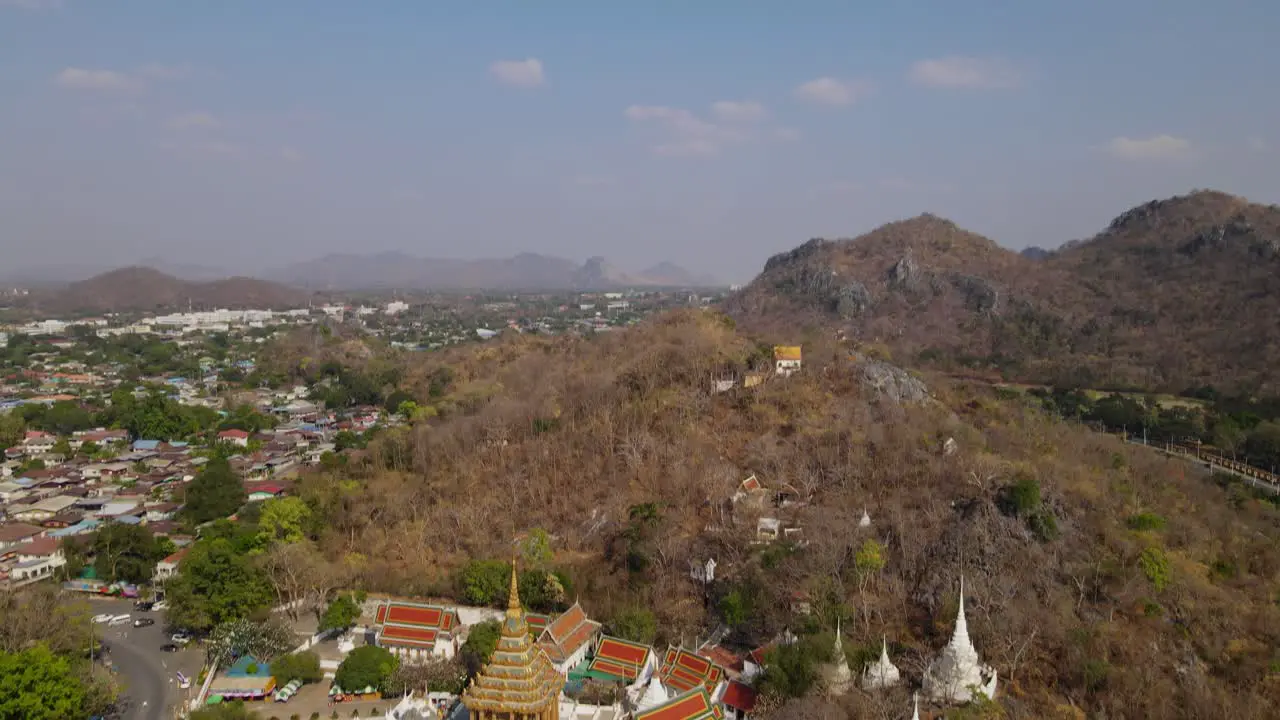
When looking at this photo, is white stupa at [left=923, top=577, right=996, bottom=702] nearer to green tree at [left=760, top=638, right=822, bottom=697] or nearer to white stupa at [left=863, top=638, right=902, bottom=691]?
white stupa at [left=863, top=638, right=902, bottom=691]

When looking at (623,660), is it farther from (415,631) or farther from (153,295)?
(153,295)

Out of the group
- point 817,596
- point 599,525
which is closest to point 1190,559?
point 817,596

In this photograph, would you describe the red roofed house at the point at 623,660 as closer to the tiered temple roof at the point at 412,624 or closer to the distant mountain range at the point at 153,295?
the tiered temple roof at the point at 412,624

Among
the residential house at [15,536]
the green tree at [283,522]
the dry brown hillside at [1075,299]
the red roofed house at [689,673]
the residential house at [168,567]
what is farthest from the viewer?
the dry brown hillside at [1075,299]

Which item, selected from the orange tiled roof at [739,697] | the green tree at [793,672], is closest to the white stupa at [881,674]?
the green tree at [793,672]

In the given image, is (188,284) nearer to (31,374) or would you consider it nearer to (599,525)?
(31,374)

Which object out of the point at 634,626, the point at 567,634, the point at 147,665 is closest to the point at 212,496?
the point at 147,665
